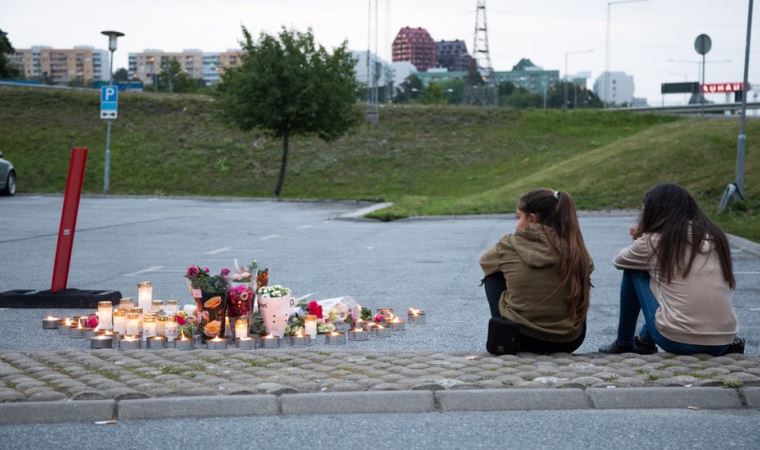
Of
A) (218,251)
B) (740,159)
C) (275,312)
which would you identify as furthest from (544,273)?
(740,159)

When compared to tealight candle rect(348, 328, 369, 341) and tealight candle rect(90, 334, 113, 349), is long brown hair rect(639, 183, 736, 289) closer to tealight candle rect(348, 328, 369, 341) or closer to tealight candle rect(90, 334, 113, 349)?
tealight candle rect(348, 328, 369, 341)

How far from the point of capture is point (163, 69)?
99.2m

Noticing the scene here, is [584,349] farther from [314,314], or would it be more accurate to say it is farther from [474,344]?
[314,314]

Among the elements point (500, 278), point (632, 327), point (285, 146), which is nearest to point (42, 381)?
point (500, 278)

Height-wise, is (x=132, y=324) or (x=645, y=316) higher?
(x=645, y=316)

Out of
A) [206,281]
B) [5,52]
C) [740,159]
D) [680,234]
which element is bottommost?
[206,281]

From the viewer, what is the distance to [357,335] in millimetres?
7727

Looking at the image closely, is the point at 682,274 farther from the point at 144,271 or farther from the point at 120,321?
the point at 144,271

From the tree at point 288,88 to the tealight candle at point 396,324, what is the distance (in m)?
30.6

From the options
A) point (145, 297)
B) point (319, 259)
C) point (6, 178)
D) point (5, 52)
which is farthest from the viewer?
point (5, 52)

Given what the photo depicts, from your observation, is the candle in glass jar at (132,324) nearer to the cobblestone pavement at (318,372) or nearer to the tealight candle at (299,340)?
the cobblestone pavement at (318,372)

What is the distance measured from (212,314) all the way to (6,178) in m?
28.2

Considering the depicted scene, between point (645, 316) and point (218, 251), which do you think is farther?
point (218, 251)

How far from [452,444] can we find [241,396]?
1.32 meters
